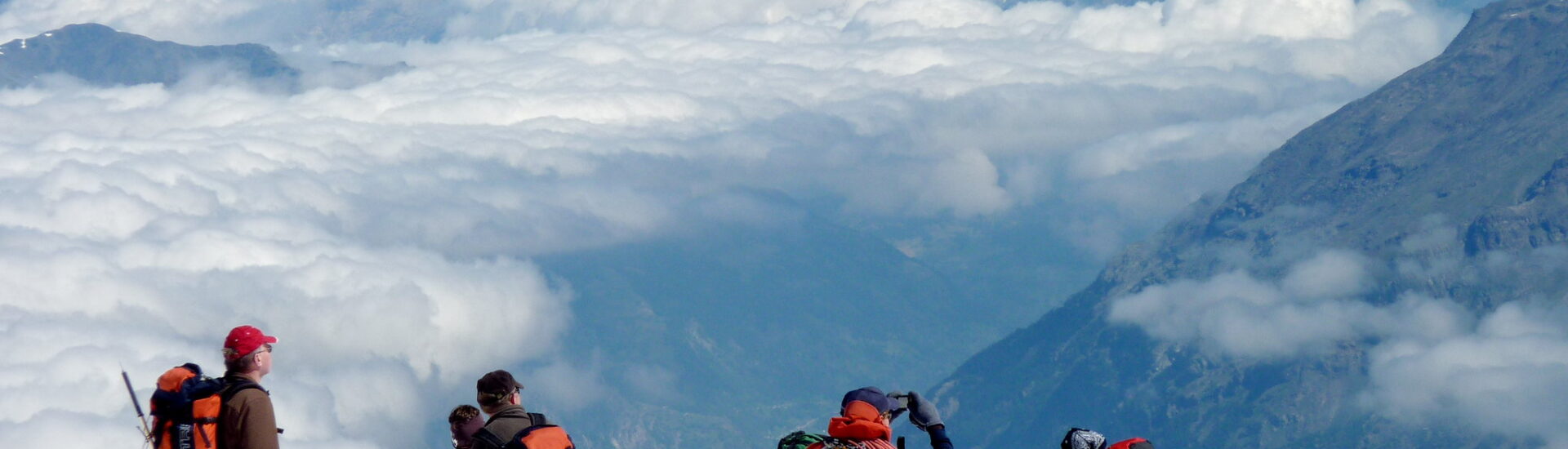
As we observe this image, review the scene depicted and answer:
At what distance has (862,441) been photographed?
1425 centimetres

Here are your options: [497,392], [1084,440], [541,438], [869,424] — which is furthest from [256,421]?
[1084,440]

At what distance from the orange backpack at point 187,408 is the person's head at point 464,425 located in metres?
2.90

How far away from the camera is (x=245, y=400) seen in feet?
48.9

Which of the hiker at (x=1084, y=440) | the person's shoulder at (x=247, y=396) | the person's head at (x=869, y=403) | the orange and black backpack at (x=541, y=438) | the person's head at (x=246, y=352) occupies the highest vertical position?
the person's head at (x=246, y=352)

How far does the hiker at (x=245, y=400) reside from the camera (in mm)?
14859

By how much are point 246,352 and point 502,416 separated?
3.09 metres

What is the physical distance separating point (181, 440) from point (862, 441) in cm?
794

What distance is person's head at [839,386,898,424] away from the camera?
14.4 metres

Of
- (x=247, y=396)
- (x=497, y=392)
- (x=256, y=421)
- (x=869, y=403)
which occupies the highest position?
(x=247, y=396)

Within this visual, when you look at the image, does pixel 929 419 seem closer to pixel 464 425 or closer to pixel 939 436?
pixel 939 436

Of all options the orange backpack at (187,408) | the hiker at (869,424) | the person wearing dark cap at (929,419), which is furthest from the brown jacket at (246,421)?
the person wearing dark cap at (929,419)

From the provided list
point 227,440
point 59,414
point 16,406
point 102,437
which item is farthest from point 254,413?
point 16,406

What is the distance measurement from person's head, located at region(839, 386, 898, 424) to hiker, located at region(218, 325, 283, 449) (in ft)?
21.5

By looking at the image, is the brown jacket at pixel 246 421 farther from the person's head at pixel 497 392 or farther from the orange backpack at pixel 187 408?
the person's head at pixel 497 392
